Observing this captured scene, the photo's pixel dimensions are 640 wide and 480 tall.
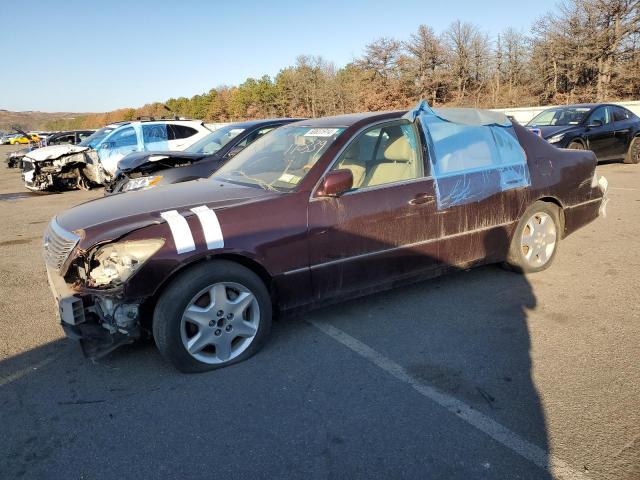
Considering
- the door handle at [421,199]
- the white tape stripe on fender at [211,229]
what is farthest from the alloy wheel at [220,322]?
the door handle at [421,199]

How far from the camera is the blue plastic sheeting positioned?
4141mm

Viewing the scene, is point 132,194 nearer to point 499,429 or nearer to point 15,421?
point 15,421

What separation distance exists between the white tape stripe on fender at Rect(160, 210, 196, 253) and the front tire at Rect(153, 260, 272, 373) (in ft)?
0.51

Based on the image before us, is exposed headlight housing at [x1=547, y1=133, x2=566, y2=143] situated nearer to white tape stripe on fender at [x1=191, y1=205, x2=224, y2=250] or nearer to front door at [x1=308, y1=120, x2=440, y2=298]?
front door at [x1=308, y1=120, x2=440, y2=298]

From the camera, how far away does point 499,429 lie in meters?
2.53

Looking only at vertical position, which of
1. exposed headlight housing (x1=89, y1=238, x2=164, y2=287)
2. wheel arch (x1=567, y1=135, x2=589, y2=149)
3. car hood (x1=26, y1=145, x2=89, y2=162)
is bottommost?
exposed headlight housing (x1=89, y1=238, x2=164, y2=287)

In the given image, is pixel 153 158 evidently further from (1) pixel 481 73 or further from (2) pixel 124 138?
(1) pixel 481 73

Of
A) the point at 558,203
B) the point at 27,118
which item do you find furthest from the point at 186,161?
the point at 27,118

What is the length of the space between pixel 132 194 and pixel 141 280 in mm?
1287

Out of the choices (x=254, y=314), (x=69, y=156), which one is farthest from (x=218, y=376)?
(x=69, y=156)

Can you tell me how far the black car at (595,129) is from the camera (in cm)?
1150

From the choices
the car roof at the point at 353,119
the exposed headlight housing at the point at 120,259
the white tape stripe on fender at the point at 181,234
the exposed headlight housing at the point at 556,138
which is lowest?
the exposed headlight housing at the point at 120,259

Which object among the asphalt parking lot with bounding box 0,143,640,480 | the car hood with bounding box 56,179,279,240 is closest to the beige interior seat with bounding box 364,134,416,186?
the car hood with bounding box 56,179,279,240

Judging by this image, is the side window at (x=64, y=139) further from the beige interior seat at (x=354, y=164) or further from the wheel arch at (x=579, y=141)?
the beige interior seat at (x=354, y=164)
